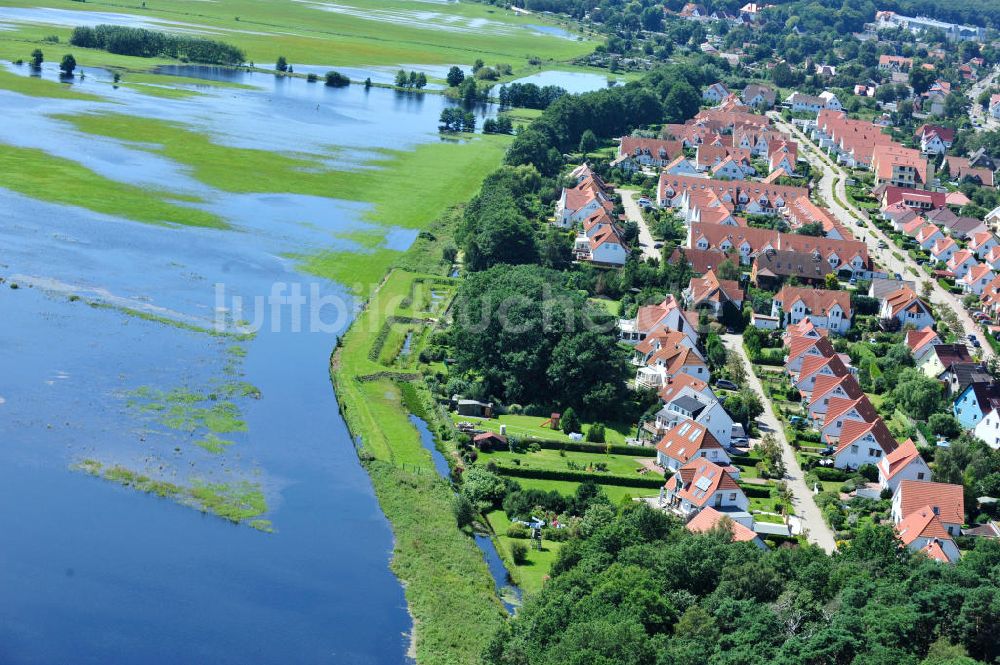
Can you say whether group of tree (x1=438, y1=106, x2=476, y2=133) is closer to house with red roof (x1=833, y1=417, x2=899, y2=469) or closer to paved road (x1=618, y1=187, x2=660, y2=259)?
paved road (x1=618, y1=187, x2=660, y2=259)

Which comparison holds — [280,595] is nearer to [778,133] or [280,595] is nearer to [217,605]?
[217,605]

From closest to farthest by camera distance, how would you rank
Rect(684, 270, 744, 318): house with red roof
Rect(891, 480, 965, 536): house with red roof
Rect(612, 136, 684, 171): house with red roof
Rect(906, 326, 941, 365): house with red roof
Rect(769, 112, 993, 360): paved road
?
Rect(891, 480, 965, 536): house with red roof, Rect(906, 326, 941, 365): house with red roof, Rect(684, 270, 744, 318): house with red roof, Rect(769, 112, 993, 360): paved road, Rect(612, 136, 684, 171): house with red roof

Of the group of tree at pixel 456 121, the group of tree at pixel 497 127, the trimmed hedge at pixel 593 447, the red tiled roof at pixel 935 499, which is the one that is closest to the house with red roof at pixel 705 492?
the trimmed hedge at pixel 593 447

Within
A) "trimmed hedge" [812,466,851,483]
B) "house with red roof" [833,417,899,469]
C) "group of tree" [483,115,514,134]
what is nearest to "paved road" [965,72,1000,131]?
"group of tree" [483,115,514,134]

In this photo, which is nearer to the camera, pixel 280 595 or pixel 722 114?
pixel 280 595

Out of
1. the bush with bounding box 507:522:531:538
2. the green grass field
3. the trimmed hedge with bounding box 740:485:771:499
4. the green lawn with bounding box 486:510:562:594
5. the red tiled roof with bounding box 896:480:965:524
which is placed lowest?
the green lawn with bounding box 486:510:562:594

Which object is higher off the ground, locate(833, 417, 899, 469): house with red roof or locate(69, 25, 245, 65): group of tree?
locate(69, 25, 245, 65): group of tree

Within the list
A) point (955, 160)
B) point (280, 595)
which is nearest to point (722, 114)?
point (955, 160)
